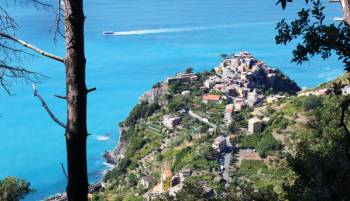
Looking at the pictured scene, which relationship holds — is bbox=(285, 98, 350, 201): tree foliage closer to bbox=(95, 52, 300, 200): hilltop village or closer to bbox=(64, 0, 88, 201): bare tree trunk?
bbox=(64, 0, 88, 201): bare tree trunk

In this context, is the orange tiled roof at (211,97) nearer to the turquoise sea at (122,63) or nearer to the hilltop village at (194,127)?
the hilltop village at (194,127)

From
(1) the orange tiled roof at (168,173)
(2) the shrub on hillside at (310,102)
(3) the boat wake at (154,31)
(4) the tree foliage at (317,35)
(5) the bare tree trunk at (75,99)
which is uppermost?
(3) the boat wake at (154,31)

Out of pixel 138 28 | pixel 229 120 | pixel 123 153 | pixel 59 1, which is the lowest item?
pixel 123 153

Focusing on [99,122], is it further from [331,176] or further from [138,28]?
[331,176]

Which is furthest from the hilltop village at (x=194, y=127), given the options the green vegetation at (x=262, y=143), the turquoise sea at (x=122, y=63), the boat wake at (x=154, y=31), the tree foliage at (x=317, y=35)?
the boat wake at (x=154, y=31)

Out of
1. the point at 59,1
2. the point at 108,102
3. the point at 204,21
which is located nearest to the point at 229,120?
A: the point at 108,102

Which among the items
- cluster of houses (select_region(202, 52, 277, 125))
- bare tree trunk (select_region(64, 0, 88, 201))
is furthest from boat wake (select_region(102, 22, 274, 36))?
bare tree trunk (select_region(64, 0, 88, 201))
